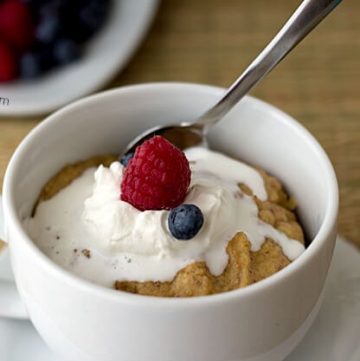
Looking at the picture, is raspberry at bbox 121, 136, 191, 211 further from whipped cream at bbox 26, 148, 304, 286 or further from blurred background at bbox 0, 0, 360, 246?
blurred background at bbox 0, 0, 360, 246

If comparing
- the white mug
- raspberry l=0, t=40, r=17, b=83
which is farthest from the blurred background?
the white mug

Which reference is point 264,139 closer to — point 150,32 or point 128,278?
point 128,278

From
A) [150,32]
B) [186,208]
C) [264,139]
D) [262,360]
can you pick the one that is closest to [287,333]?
[262,360]

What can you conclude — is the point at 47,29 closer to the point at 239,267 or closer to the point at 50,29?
the point at 50,29

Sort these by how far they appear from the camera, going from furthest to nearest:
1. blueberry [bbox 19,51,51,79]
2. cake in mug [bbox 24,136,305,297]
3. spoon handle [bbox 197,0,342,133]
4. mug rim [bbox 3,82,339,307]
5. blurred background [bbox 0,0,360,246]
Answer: blueberry [bbox 19,51,51,79] → blurred background [bbox 0,0,360,246] → spoon handle [bbox 197,0,342,133] → cake in mug [bbox 24,136,305,297] → mug rim [bbox 3,82,339,307]

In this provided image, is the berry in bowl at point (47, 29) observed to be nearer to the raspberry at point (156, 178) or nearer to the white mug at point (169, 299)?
the white mug at point (169, 299)

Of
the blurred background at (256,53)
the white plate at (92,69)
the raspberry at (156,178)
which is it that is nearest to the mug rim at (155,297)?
the raspberry at (156,178)
